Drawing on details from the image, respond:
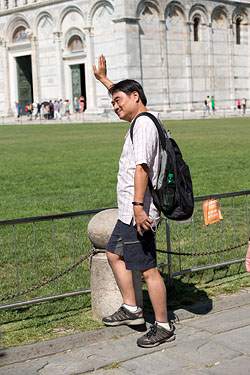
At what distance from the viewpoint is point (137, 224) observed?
512 centimetres

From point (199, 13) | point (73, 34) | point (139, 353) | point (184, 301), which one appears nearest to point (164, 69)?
point (199, 13)

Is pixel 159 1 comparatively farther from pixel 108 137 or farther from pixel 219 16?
pixel 108 137

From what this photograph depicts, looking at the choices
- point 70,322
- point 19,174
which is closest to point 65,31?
point 19,174

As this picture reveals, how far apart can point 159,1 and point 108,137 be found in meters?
19.9

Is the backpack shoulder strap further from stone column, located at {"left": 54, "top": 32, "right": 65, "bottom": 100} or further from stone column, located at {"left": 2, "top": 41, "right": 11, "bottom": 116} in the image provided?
stone column, located at {"left": 2, "top": 41, "right": 11, "bottom": 116}

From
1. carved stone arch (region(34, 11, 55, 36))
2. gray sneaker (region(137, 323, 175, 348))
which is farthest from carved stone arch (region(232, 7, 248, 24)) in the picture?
gray sneaker (region(137, 323, 175, 348))

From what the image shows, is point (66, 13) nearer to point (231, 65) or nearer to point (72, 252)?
point (231, 65)

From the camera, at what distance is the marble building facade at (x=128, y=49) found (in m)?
43.2

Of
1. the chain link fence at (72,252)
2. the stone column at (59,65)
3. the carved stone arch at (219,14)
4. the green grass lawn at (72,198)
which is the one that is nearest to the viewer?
the green grass lawn at (72,198)

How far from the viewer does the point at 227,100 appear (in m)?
49.8

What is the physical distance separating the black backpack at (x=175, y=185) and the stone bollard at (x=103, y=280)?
698 mm

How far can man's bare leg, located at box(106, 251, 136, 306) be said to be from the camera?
5.38 meters

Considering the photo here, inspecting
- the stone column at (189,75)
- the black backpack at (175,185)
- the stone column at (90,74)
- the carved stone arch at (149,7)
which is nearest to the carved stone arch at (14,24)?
the stone column at (90,74)

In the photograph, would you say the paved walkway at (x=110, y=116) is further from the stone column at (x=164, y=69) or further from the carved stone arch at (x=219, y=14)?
the carved stone arch at (x=219, y=14)
